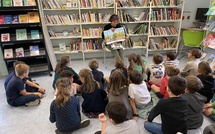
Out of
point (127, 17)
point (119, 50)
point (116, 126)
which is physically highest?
point (127, 17)

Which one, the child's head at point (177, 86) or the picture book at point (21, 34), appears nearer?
the child's head at point (177, 86)

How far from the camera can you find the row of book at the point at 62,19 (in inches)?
157

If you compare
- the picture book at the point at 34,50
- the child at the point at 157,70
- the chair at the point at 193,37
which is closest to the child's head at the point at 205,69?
the child at the point at 157,70

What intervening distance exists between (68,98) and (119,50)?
93.7 inches

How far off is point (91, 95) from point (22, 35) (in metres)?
2.22

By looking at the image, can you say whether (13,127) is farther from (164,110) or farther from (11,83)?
(164,110)

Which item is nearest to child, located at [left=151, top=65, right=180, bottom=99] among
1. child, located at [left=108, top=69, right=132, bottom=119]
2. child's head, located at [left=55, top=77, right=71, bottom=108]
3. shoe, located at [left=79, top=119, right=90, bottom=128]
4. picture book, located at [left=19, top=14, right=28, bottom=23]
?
child, located at [left=108, top=69, right=132, bottom=119]

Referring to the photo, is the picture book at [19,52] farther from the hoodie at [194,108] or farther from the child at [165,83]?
the hoodie at [194,108]

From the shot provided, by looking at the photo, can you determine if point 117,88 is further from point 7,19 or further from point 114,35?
point 7,19

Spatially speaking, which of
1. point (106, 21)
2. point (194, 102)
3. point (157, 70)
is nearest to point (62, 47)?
point (106, 21)

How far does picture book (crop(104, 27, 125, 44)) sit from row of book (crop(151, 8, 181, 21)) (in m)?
1.11

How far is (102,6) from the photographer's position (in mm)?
4035

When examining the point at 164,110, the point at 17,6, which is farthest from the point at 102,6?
Answer: the point at 164,110

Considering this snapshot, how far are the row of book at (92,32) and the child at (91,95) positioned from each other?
2.25 m
